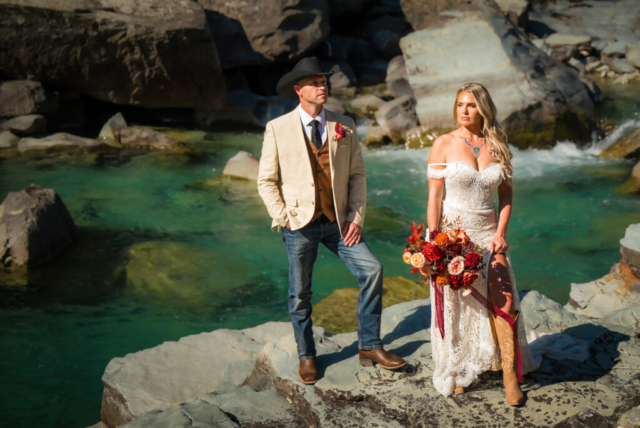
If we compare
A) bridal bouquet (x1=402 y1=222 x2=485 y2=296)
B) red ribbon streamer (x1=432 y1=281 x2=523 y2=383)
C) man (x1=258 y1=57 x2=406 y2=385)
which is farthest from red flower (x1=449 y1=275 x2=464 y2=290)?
man (x1=258 y1=57 x2=406 y2=385)

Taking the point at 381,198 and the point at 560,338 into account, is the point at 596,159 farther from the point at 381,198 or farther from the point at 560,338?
the point at 560,338

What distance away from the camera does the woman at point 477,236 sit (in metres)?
3.57

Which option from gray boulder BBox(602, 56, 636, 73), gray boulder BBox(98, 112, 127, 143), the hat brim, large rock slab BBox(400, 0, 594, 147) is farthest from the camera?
gray boulder BBox(602, 56, 636, 73)

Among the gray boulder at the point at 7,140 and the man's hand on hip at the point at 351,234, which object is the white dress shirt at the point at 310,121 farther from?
the gray boulder at the point at 7,140

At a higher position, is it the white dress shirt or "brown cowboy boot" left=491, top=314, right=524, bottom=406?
the white dress shirt

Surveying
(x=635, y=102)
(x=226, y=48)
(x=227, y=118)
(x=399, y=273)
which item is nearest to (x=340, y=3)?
(x=226, y=48)

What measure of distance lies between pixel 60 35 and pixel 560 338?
11976mm

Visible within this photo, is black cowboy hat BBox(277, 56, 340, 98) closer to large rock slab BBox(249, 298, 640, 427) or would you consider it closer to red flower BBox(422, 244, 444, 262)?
red flower BBox(422, 244, 444, 262)

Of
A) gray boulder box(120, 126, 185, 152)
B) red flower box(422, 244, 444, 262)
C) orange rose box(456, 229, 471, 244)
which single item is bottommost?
gray boulder box(120, 126, 185, 152)

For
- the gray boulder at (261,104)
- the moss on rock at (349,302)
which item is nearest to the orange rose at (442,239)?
the moss on rock at (349,302)

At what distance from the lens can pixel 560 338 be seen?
14.1ft

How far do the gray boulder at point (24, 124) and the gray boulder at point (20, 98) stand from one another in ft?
0.54

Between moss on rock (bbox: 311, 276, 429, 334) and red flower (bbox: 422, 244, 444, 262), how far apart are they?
298 cm

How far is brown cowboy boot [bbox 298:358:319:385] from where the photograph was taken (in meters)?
3.84
